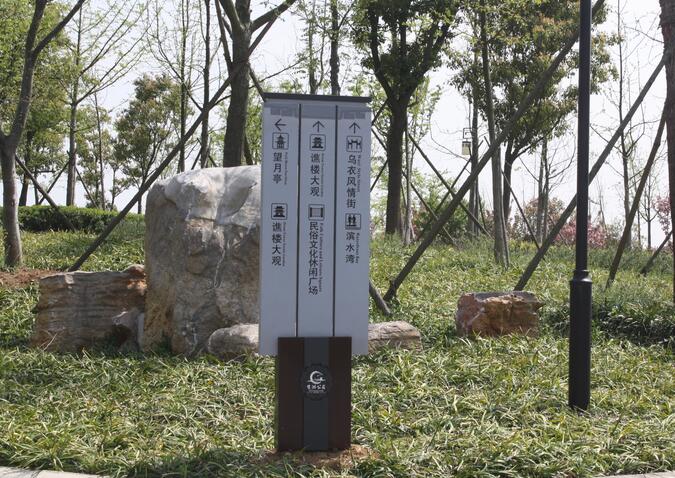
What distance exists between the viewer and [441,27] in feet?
48.7

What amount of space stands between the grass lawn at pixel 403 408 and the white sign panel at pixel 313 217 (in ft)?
2.33

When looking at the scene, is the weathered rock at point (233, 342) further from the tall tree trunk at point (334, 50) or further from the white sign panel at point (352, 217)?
the tall tree trunk at point (334, 50)

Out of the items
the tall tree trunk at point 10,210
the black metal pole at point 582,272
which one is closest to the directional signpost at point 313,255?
the black metal pole at point 582,272

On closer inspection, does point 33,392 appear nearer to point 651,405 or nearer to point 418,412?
point 418,412

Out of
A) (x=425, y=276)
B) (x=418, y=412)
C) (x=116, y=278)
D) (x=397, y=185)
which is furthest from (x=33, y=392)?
(x=397, y=185)

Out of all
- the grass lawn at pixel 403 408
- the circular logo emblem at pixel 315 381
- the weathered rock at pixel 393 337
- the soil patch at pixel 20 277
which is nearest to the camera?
the grass lawn at pixel 403 408

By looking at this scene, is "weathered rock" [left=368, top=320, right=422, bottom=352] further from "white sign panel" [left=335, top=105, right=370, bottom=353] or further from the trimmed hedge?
the trimmed hedge

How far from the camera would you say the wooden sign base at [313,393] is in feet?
12.7

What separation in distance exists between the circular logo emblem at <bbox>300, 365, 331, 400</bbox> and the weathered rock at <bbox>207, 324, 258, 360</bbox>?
6.44 ft

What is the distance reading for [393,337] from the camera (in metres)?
6.10

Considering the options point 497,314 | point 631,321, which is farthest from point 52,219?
point 631,321

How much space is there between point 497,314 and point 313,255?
3.26 meters

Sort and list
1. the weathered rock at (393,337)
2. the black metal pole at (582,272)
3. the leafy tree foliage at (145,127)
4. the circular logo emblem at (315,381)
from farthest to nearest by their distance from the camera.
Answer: the leafy tree foliage at (145,127) → the weathered rock at (393,337) → the black metal pole at (582,272) → the circular logo emblem at (315,381)

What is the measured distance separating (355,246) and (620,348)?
3748mm
